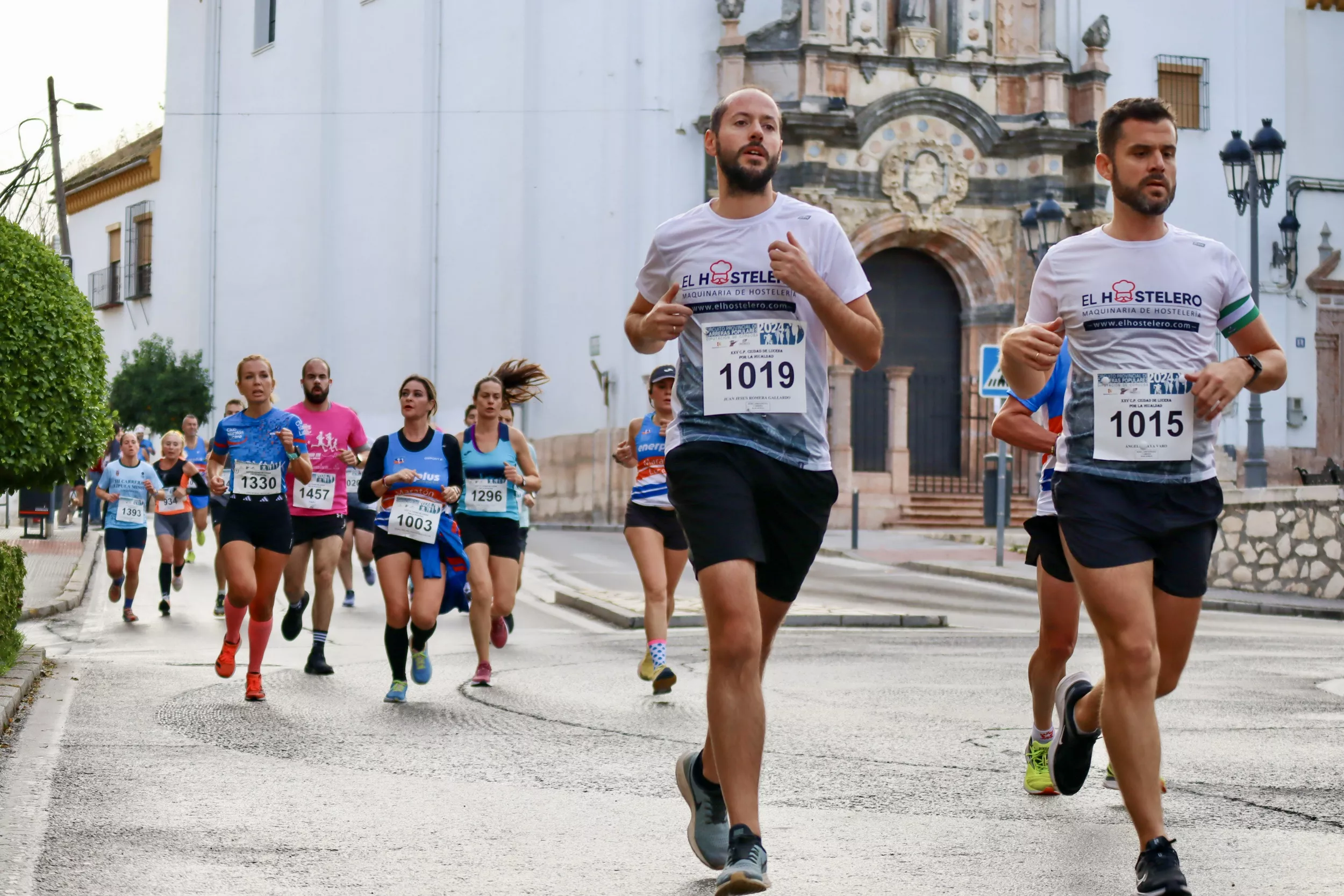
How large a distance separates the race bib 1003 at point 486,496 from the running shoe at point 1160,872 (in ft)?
22.6

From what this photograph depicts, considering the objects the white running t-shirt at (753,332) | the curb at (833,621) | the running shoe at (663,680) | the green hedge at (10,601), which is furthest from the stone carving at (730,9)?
the white running t-shirt at (753,332)

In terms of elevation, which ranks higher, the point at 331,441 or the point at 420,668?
the point at 331,441

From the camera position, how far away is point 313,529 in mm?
11891

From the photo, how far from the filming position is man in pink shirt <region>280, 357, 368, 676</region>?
11508 mm

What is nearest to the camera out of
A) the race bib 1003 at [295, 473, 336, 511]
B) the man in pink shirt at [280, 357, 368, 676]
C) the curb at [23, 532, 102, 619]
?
the man in pink shirt at [280, 357, 368, 676]

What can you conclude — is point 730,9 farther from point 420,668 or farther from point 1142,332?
point 1142,332

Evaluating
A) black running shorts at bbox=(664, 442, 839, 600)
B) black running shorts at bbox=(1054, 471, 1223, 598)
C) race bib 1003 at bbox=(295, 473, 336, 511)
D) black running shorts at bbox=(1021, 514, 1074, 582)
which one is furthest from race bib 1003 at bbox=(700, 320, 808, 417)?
race bib 1003 at bbox=(295, 473, 336, 511)

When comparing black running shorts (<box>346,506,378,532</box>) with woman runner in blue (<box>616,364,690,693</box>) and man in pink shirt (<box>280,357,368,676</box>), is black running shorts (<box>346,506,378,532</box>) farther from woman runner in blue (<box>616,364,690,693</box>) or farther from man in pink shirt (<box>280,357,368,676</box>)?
woman runner in blue (<box>616,364,690,693</box>)

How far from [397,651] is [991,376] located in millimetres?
13508

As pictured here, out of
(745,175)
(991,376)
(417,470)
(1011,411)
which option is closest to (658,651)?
(417,470)

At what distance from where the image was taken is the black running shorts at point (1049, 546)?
657 centimetres

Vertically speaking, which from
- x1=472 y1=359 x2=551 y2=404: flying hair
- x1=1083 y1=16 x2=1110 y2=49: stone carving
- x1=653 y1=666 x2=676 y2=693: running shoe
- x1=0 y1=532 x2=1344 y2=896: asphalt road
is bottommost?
x1=0 y1=532 x2=1344 y2=896: asphalt road

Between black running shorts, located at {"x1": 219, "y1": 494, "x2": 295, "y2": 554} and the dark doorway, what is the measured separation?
24064mm

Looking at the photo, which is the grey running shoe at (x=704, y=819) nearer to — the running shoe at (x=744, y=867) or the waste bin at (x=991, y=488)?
the running shoe at (x=744, y=867)
